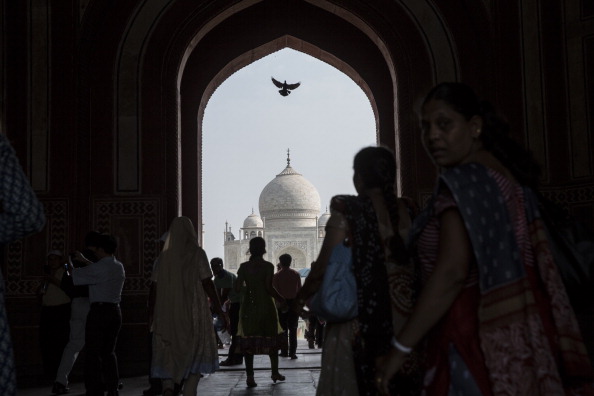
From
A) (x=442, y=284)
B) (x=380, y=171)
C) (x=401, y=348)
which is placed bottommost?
(x=401, y=348)

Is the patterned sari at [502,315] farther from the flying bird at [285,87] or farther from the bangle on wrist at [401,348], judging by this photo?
the flying bird at [285,87]

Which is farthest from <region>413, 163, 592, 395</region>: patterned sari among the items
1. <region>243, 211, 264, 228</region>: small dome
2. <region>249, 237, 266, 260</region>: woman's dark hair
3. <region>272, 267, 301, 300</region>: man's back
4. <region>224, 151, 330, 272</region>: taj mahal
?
<region>243, 211, 264, 228</region>: small dome

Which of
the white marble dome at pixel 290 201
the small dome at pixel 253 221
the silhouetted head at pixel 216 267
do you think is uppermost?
the white marble dome at pixel 290 201

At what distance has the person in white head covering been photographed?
4.65m

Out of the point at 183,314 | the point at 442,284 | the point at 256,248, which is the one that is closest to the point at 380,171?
the point at 442,284

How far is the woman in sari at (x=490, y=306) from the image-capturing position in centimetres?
172

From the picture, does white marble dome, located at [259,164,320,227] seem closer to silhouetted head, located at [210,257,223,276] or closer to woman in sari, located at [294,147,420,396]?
silhouetted head, located at [210,257,223,276]

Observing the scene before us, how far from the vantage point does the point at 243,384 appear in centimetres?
625

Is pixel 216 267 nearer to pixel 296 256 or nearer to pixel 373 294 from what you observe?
pixel 373 294

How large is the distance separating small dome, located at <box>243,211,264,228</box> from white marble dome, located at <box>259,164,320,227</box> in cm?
293

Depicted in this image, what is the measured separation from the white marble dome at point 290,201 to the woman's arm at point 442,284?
1465 inches

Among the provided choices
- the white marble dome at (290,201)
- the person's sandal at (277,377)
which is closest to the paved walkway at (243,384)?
the person's sandal at (277,377)

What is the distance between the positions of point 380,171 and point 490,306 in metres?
1.04

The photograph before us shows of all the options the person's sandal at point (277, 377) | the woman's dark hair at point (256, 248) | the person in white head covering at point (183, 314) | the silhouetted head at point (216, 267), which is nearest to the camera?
the person in white head covering at point (183, 314)
